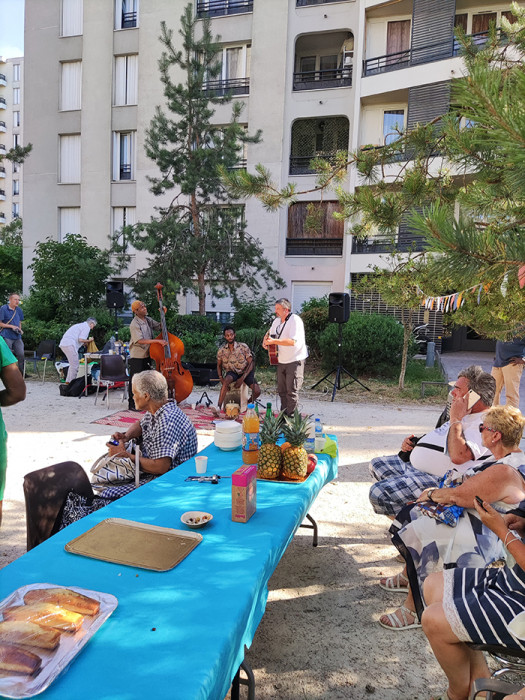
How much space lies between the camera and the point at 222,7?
18.8m

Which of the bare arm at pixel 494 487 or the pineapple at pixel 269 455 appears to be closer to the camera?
the bare arm at pixel 494 487

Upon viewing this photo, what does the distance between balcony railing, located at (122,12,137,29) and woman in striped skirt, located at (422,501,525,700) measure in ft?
74.0

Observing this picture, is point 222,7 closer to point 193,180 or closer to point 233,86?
point 233,86

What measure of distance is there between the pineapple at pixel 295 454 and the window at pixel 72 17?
22507 mm

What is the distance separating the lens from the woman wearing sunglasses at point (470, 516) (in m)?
2.63

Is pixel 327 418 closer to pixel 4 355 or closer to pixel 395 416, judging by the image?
pixel 395 416

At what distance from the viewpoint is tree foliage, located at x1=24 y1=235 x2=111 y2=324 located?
15.4 meters

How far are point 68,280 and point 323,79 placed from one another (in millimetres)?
11733

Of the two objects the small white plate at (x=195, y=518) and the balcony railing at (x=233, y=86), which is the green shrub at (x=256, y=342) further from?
the small white plate at (x=195, y=518)

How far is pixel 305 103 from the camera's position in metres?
17.9

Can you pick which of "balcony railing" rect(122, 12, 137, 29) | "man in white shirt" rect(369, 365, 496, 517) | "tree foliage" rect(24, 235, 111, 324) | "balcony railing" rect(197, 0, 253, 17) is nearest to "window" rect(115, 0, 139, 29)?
"balcony railing" rect(122, 12, 137, 29)

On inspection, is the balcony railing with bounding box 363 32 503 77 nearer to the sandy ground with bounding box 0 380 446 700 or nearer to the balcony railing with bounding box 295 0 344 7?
the balcony railing with bounding box 295 0 344 7

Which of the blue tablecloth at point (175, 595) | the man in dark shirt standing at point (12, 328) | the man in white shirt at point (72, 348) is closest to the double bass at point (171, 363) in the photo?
the man in white shirt at point (72, 348)

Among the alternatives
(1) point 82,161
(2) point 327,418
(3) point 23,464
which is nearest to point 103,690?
(3) point 23,464
